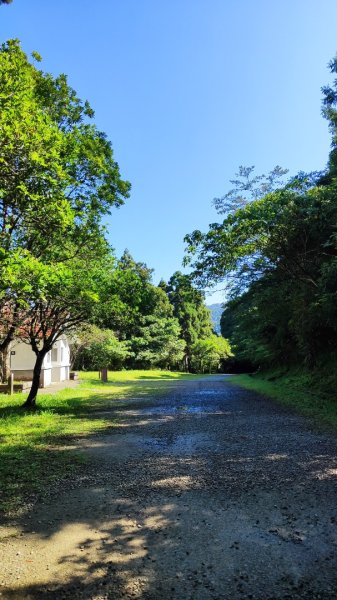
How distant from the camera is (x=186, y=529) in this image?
13.2 ft

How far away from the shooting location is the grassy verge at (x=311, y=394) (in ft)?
36.2

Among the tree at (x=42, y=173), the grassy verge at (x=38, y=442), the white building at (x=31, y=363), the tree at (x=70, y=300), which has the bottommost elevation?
the grassy verge at (x=38, y=442)

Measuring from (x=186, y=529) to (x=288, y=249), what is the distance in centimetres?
1049

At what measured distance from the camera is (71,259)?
12.1 meters

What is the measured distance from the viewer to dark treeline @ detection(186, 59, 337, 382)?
38.1 feet


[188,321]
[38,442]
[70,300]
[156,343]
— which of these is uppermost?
[188,321]

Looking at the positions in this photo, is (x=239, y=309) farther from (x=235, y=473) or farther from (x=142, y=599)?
(x=142, y=599)

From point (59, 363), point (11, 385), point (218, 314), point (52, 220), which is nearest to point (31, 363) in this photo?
point (59, 363)

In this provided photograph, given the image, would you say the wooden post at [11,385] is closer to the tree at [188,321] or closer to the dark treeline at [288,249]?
the dark treeline at [288,249]

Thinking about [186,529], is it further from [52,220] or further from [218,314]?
[218,314]

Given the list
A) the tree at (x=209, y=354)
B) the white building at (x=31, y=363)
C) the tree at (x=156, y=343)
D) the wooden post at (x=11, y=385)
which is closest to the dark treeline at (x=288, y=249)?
→ the wooden post at (x=11, y=385)

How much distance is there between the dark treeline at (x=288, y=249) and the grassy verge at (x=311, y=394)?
1.28m

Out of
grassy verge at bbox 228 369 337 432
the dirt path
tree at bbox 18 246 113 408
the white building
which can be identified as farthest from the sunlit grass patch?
the dirt path

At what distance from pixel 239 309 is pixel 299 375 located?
474cm
